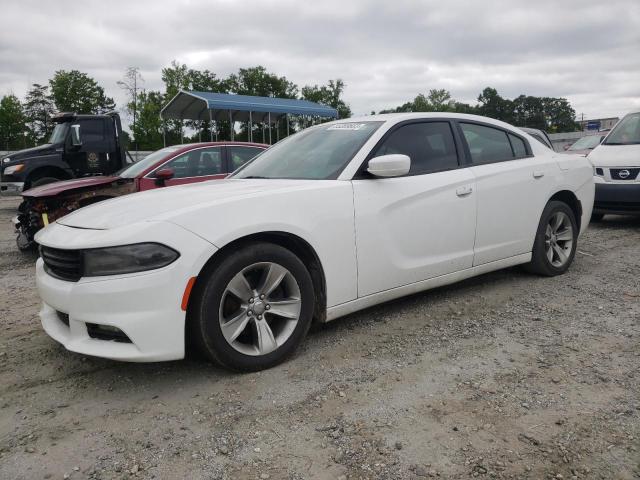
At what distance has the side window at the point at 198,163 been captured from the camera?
6914 millimetres

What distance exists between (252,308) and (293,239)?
18.5 inches

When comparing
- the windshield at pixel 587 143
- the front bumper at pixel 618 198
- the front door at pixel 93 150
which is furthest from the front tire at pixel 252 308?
the windshield at pixel 587 143

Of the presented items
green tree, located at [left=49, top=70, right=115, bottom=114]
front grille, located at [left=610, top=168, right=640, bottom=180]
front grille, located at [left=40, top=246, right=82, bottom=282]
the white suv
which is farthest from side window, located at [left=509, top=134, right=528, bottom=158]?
green tree, located at [left=49, top=70, right=115, bottom=114]

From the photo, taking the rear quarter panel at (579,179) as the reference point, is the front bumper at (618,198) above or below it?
below

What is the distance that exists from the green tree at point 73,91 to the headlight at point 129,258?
178ft

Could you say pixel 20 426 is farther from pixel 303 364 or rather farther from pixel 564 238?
pixel 564 238

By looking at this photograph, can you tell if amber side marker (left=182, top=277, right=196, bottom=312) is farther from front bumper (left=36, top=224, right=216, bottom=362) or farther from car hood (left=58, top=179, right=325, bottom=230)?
car hood (left=58, top=179, right=325, bottom=230)

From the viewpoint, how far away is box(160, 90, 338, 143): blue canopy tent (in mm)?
16016

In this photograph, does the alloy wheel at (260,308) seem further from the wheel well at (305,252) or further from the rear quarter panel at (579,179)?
the rear quarter panel at (579,179)

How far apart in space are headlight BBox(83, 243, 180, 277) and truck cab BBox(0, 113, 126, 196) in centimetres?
883

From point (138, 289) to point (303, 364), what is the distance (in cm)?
105

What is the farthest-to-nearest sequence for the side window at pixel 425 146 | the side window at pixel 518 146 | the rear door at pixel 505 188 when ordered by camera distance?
the side window at pixel 518 146
the rear door at pixel 505 188
the side window at pixel 425 146

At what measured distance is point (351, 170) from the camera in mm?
3213

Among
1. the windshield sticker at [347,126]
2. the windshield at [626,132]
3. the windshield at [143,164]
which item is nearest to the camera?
the windshield sticker at [347,126]
